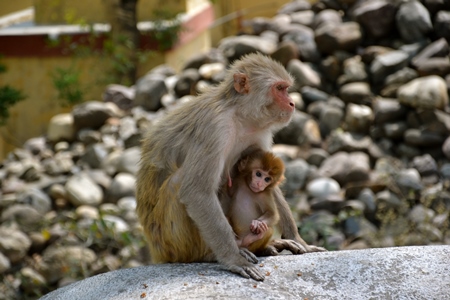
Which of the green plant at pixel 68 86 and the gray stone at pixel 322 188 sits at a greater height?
the green plant at pixel 68 86

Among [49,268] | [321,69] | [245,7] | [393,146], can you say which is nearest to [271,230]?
[49,268]

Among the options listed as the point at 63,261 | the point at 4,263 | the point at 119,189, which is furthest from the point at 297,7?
the point at 4,263

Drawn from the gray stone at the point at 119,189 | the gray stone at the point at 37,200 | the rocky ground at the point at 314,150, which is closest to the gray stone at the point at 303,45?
the rocky ground at the point at 314,150

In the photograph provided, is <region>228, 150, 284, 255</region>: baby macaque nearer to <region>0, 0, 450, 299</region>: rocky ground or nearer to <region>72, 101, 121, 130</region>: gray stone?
<region>0, 0, 450, 299</region>: rocky ground

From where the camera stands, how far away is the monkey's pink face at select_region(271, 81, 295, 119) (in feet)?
15.0

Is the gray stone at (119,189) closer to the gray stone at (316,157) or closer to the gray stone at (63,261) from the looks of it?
the gray stone at (63,261)

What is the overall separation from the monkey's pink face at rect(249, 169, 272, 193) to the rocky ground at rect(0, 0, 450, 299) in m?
3.27

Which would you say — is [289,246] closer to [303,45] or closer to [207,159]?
[207,159]

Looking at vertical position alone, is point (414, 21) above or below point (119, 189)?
above

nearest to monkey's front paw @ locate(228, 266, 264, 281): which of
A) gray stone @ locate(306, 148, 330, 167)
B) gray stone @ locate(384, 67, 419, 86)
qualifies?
gray stone @ locate(306, 148, 330, 167)

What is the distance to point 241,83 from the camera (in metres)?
4.59

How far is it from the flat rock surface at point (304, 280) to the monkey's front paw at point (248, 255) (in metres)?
0.05

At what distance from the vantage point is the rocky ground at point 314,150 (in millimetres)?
8250

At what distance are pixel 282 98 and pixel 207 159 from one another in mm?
Result: 646
